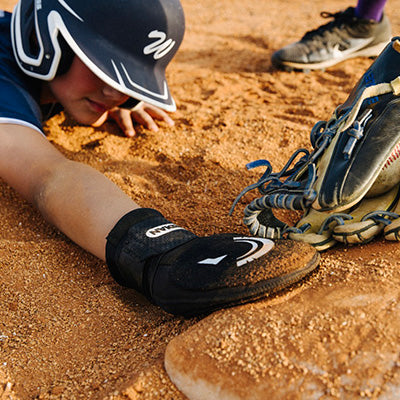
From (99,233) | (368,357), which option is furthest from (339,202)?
(99,233)

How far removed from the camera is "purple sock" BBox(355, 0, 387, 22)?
3375mm

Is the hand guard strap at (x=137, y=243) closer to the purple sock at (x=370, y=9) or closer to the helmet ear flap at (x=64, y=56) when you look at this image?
the helmet ear flap at (x=64, y=56)

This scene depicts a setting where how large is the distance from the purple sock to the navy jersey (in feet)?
8.06

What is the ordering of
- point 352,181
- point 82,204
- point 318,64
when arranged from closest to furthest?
point 352,181 → point 82,204 → point 318,64

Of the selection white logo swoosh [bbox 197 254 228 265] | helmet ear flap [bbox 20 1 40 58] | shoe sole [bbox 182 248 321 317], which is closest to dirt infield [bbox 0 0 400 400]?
shoe sole [bbox 182 248 321 317]

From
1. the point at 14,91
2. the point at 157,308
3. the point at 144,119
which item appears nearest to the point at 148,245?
the point at 157,308

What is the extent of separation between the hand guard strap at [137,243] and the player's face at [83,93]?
903 mm

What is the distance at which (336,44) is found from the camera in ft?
11.3

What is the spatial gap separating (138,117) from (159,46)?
22.7 inches

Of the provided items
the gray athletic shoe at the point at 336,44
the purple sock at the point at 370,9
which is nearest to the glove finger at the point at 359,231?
the gray athletic shoe at the point at 336,44

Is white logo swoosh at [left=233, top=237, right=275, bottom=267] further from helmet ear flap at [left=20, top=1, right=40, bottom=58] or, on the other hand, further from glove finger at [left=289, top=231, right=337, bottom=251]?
helmet ear flap at [left=20, top=1, right=40, bottom=58]

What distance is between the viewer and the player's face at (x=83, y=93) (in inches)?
84.2

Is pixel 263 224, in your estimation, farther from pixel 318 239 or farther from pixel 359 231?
pixel 359 231

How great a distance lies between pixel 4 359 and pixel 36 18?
144 centimetres
